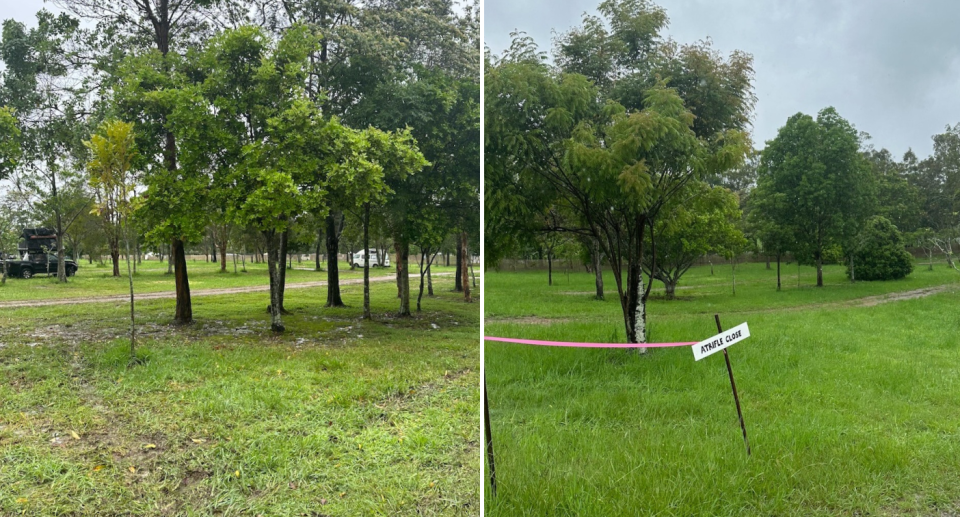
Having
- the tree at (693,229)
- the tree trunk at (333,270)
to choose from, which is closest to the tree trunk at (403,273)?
the tree trunk at (333,270)

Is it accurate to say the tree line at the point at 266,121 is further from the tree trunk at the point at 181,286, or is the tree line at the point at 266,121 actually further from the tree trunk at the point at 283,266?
the tree trunk at the point at 283,266

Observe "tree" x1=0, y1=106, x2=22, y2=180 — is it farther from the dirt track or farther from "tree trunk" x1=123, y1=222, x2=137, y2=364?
the dirt track

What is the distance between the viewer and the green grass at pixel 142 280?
247cm

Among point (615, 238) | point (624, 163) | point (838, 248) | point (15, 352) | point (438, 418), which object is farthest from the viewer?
point (615, 238)

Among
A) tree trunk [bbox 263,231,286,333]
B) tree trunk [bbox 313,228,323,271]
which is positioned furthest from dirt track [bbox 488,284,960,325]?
tree trunk [bbox 263,231,286,333]

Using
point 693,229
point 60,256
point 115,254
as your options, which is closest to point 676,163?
point 693,229

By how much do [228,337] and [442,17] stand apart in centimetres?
239

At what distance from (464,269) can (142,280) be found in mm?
1837

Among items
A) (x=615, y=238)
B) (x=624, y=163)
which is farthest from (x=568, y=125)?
(x=615, y=238)

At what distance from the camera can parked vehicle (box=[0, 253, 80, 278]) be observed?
8.04 ft

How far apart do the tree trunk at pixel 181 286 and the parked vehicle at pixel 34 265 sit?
0.46 meters

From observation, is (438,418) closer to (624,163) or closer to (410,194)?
(410,194)

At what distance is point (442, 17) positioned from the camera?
2.89 m

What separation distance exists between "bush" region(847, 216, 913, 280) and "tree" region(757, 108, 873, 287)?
143mm
